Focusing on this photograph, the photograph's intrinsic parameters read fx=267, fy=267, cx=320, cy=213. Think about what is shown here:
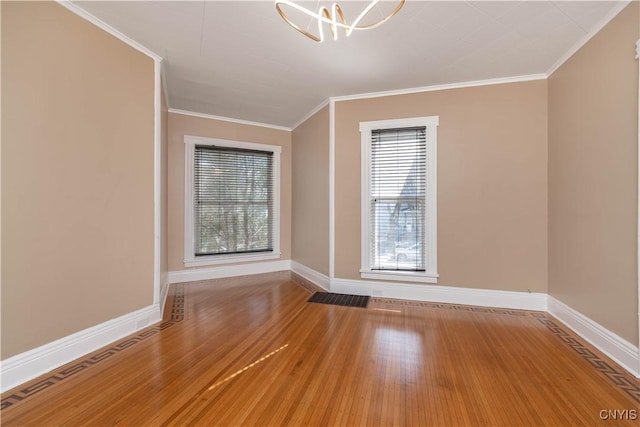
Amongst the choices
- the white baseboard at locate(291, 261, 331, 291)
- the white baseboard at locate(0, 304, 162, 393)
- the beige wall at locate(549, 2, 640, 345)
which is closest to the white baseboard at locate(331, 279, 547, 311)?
the white baseboard at locate(291, 261, 331, 291)

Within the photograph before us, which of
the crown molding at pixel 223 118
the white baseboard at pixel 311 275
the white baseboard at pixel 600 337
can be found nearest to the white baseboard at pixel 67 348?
the white baseboard at pixel 311 275

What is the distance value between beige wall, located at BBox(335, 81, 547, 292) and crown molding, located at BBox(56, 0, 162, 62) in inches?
110

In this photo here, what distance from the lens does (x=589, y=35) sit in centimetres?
237

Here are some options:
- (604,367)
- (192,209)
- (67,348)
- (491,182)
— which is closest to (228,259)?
(192,209)

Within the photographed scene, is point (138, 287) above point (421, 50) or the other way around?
the other way around

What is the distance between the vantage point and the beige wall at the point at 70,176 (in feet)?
5.81

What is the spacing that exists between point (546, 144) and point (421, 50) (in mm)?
1823

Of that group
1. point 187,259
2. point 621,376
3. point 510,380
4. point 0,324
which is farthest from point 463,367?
point 187,259

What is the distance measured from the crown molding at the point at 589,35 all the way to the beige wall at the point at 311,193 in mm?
2647

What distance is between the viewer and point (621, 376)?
191cm

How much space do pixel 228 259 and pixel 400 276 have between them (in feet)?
9.46

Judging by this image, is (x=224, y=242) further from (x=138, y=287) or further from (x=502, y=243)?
(x=502, y=243)

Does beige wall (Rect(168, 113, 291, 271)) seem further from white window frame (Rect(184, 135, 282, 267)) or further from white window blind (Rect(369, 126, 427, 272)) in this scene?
white window blind (Rect(369, 126, 427, 272))

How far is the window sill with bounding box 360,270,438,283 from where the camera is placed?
3430 mm
